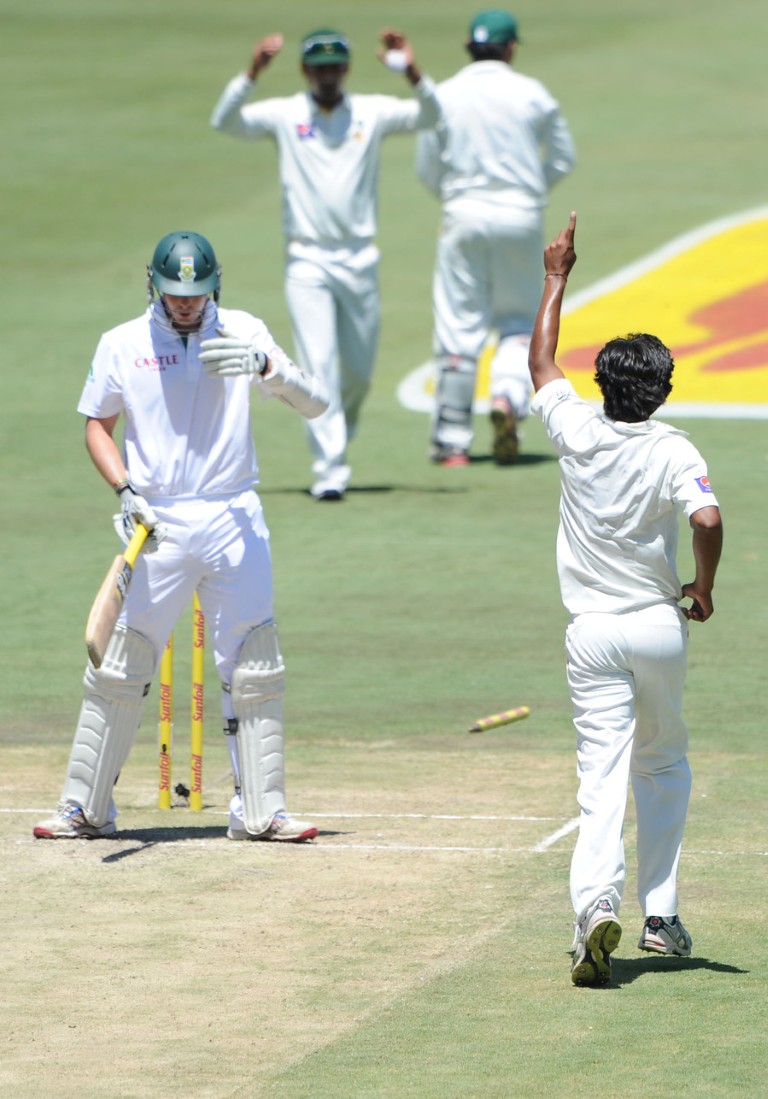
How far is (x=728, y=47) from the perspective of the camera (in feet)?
97.2

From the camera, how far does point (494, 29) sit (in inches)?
606

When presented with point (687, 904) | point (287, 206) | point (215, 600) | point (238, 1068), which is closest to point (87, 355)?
point (287, 206)

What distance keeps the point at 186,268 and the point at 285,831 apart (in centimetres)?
202

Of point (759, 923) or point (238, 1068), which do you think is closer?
point (238, 1068)

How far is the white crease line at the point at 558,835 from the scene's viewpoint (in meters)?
7.83

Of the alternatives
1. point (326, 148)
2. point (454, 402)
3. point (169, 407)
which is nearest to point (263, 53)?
point (326, 148)

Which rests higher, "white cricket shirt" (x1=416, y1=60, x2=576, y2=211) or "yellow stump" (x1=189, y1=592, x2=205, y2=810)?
"white cricket shirt" (x1=416, y1=60, x2=576, y2=211)

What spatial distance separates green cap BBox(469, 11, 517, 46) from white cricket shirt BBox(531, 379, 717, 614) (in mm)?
9333

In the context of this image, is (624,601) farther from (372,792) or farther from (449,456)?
(449,456)

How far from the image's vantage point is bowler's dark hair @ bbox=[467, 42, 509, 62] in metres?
15.4

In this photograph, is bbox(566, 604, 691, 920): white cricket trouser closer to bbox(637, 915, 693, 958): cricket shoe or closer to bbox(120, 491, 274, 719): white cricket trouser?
bbox(637, 915, 693, 958): cricket shoe

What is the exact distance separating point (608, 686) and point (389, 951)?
41.8 inches

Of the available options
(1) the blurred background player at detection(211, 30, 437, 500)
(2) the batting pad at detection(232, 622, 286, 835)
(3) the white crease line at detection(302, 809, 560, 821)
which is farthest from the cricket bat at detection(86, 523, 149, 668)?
(1) the blurred background player at detection(211, 30, 437, 500)

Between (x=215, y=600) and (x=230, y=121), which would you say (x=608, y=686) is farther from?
(x=230, y=121)
